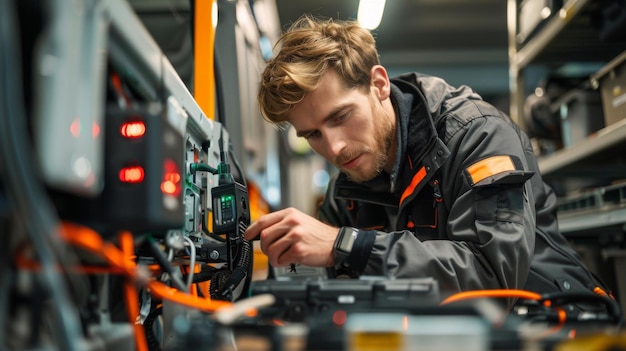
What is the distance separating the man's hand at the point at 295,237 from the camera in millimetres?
1033

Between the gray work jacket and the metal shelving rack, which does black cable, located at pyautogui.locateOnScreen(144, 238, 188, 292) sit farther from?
the metal shelving rack

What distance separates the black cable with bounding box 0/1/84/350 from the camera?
474 millimetres

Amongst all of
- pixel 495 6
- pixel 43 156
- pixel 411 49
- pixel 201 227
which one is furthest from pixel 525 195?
pixel 411 49

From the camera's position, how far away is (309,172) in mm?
7465

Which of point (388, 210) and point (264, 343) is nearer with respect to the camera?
point (264, 343)

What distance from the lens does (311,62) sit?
5.00ft

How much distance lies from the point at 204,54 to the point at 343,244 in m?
1.11

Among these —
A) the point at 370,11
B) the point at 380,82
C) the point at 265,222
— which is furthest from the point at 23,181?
the point at 370,11

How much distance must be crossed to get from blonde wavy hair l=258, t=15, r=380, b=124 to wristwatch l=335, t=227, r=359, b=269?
56cm

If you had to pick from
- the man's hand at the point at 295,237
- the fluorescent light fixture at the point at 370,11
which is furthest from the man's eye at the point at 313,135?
the fluorescent light fixture at the point at 370,11

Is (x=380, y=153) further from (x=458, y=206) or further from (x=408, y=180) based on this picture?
(x=458, y=206)

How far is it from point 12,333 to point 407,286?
0.49 metres

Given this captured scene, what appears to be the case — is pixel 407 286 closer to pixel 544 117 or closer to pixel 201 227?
pixel 201 227

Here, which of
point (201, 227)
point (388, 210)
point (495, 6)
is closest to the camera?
point (201, 227)
